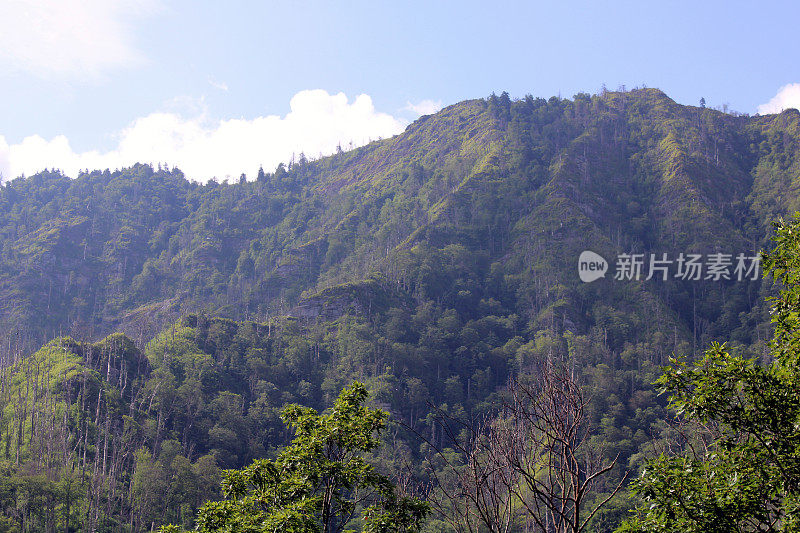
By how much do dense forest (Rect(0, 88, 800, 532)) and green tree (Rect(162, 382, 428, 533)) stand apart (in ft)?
74.9

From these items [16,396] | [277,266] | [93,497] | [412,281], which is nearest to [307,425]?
[93,497]

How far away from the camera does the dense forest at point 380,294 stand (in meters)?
58.2

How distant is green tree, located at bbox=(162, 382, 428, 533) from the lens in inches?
374

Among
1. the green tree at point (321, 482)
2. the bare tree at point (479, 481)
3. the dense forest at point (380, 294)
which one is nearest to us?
the bare tree at point (479, 481)

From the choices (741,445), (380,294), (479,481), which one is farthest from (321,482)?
(380,294)

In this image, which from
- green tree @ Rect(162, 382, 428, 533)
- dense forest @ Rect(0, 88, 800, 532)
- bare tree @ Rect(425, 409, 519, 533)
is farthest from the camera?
dense forest @ Rect(0, 88, 800, 532)

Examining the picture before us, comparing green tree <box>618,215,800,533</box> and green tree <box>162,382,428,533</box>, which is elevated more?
green tree <box>618,215,800,533</box>

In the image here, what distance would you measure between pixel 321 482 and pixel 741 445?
582cm

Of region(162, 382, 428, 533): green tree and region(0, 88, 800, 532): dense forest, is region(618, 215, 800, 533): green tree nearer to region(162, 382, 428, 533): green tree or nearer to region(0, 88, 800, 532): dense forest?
region(162, 382, 428, 533): green tree

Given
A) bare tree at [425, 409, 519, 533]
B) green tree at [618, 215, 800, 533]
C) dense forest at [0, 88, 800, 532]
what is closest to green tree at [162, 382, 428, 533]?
bare tree at [425, 409, 519, 533]

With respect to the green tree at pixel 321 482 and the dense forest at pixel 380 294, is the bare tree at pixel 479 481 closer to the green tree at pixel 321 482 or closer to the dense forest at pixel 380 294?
the green tree at pixel 321 482

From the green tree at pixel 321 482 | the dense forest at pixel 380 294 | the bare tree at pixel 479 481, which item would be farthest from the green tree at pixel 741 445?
the dense forest at pixel 380 294

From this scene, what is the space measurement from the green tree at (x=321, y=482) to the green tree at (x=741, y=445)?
3.85 m

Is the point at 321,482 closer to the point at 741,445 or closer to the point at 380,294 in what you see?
the point at 741,445
